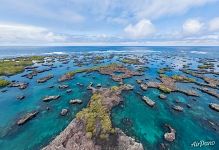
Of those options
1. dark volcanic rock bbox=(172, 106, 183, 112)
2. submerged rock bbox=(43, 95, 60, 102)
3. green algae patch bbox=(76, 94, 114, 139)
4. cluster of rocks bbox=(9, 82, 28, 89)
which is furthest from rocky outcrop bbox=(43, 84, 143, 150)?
cluster of rocks bbox=(9, 82, 28, 89)

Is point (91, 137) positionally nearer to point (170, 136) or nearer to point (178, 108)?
point (170, 136)

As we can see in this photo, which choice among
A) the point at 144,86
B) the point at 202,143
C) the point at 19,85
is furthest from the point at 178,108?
the point at 19,85

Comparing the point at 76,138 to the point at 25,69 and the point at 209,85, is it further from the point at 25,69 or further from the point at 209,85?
the point at 25,69

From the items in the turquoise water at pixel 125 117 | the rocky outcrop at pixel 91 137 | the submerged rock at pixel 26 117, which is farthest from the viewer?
the submerged rock at pixel 26 117

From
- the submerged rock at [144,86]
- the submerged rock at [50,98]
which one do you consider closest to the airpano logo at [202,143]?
the submerged rock at [144,86]

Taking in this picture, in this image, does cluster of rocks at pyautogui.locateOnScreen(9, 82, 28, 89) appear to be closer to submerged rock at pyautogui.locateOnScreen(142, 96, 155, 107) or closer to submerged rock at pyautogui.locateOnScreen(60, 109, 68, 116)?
submerged rock at pyautogui.locateOnScreen(60, 109, 68, 116)

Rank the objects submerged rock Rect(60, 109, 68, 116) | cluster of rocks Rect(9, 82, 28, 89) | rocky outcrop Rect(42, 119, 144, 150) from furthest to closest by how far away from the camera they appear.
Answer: cluster of rocks Rect(9, 82, 28, 89) < submerged rock Rect(60, 109, 68, 116) < rocky outcrop Rect(42, 119, 144, 150)

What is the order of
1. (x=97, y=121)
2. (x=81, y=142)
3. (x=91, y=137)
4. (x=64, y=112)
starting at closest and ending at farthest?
(x=81, y=142), (x=91, y=137), (x=97, y=121), (x=64, y=112)

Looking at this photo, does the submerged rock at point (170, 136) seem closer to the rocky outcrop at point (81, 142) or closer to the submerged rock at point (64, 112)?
the rocky outcrop at point (81, 142)
